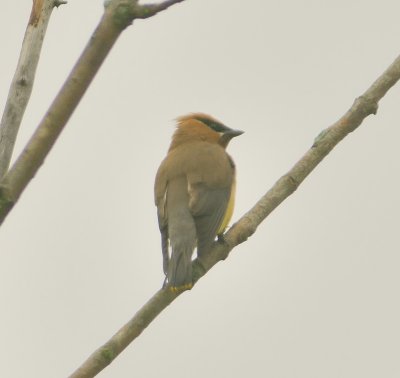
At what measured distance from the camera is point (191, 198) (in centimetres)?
690

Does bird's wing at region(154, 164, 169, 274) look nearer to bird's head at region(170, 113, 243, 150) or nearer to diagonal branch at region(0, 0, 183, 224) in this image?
bird's head at region(170, 113, 243, 150)

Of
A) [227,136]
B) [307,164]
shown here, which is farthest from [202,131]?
[307,164]

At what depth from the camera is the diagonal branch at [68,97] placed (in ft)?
9.79

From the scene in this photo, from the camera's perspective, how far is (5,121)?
4.18 m

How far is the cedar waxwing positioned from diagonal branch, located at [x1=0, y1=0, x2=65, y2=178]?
1.65m

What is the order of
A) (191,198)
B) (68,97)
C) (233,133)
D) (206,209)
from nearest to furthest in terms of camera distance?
(68,97), (206,209), (191,198), (233,133)

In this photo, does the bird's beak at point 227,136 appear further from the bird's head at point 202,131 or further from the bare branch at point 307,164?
the bare branch at point 307,164

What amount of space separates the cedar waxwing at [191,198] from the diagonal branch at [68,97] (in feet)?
8.81

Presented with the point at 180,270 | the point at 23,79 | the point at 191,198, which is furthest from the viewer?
the point at 191,198

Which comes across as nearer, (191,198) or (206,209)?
(206,209)

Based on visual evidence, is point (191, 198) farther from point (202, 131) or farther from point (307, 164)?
point (307, 164)

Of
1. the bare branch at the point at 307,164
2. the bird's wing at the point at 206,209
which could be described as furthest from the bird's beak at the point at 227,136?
the bare branch at the point at 307,164

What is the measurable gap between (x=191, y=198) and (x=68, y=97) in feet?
12.8

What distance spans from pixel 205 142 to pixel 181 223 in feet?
5.13
